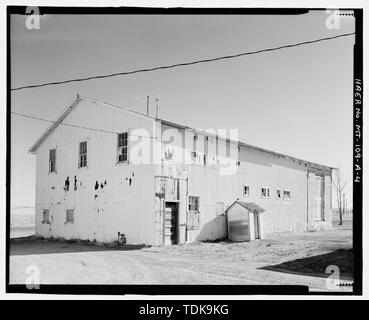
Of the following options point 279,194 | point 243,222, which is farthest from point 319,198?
point 243,222

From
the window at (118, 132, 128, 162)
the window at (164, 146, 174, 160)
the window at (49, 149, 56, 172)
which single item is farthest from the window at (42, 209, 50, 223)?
the window at (164, 146, 174, 160)

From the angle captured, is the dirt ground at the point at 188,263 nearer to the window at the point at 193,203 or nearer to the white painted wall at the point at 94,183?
the white painted wall at the point at 94,183

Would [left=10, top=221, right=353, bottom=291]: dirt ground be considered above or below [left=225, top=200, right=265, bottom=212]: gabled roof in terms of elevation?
below

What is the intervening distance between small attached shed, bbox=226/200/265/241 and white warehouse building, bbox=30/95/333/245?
0.10 m

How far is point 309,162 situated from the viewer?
2730 centimetres

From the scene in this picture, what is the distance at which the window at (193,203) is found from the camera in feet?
60.4

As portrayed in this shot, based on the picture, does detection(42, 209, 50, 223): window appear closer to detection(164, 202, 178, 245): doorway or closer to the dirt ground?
the dirt ground

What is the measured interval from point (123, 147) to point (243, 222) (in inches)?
258

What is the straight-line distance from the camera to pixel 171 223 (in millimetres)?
17297

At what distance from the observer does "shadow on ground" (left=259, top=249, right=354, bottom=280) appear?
11.5 meters

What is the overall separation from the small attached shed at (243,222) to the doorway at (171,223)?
3.55 m

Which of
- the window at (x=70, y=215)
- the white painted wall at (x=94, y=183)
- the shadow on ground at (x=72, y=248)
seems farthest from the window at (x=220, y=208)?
the window at (x=70, y=215)

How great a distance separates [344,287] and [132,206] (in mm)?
9149
